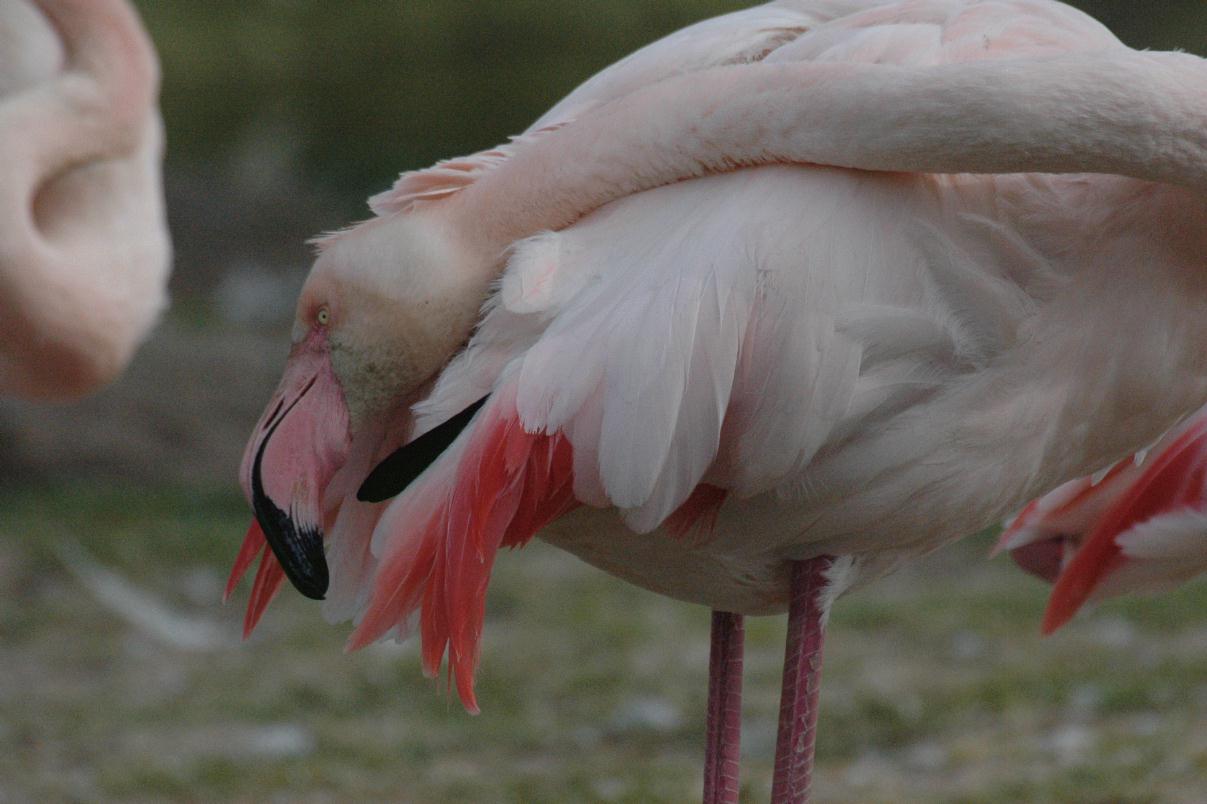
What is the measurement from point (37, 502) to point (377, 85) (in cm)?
742

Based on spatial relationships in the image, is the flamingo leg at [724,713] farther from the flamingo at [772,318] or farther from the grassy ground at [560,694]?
the grassy ground at [560,694]

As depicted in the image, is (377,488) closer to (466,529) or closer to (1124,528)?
(466,529)

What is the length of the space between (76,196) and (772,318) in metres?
2.37

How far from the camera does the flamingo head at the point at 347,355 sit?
2066 millimetres

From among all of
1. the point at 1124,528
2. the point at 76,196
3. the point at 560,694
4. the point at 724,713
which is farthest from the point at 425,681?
the point at 1124,528

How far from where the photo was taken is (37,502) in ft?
19.0

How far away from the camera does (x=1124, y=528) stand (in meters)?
2.83

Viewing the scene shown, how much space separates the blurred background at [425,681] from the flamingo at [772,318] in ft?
4.87

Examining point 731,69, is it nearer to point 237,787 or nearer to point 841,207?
point 841,207

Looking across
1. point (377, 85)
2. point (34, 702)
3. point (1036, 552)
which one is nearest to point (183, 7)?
point (377, 85)

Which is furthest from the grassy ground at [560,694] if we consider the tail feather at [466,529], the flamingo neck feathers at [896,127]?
the flamingo neck feathers at [896,127]

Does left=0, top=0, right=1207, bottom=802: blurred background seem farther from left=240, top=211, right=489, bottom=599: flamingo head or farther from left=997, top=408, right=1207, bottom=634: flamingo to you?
left=240, top=211, right=489, bottom=599: flamingo head

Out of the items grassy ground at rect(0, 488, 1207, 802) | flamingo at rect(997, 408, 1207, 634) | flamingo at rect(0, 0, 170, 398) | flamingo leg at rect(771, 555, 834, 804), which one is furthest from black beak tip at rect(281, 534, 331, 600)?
grassy ground at rect(0, 488, 1207, 802)

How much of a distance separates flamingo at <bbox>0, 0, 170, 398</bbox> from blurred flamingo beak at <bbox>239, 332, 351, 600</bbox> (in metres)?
1.31
